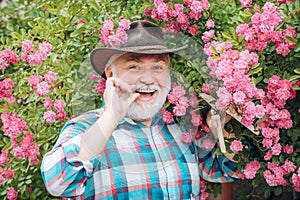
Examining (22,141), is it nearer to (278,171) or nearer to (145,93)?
(145,93)

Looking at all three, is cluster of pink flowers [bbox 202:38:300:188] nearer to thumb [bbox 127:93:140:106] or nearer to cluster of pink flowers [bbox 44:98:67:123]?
thumb [bbox 127:93:140:106]

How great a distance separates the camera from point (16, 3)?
3.72 meters

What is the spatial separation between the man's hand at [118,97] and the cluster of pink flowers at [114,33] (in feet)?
0.55

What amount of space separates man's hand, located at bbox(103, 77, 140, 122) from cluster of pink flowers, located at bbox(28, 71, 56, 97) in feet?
2.16

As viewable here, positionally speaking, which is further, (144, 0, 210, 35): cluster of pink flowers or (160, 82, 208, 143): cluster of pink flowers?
(144, 0, 210, 35): cluster of pink flowers

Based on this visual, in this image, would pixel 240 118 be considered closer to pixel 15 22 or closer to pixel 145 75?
pixel 145 75

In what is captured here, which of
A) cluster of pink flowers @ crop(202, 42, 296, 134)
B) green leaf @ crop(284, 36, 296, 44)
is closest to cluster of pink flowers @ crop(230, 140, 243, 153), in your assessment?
cluster of pink flowers @ crop(202, 42, 296, 134)

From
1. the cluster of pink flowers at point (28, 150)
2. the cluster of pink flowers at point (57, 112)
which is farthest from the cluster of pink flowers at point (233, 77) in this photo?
the cluster of pink flowers at point (28, 150)

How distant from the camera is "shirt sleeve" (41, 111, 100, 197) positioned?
6.00 ft

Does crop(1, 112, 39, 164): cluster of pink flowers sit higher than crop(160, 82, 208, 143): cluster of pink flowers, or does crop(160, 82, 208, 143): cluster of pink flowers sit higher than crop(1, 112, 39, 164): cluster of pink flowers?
crop(160, 82, 208, 143): cluster of pink flowers

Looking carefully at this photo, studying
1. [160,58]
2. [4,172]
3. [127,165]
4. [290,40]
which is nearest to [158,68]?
[160,58]

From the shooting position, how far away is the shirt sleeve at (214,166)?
224 centimetres

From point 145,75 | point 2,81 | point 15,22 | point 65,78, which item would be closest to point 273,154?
point 145,75

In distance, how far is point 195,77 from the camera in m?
2.10
